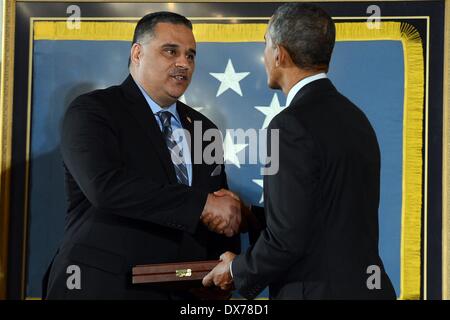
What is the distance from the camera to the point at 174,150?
8.57ft

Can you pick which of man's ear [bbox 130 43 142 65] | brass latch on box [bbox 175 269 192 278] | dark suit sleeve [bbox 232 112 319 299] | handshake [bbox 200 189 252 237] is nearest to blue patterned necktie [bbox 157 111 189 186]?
handshake [bbox 200 189 252 237]

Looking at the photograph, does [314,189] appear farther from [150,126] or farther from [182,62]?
[182,62]

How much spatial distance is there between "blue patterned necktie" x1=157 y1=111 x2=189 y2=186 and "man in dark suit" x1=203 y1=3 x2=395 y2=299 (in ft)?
1.87

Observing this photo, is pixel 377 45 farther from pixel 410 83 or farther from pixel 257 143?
pixel 257 143

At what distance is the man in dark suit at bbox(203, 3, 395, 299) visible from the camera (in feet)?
6.36

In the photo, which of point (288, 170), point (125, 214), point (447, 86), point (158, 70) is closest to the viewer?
point (288, 170)

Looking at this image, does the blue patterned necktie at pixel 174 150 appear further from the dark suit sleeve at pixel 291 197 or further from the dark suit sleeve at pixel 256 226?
the dark suit sleeve at pixel 291 197

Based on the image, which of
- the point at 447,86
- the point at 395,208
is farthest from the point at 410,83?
the point at 395,208

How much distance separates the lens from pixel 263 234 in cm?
207

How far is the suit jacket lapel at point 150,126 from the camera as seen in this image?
250cm

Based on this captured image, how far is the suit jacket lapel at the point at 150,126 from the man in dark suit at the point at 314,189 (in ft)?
1.74

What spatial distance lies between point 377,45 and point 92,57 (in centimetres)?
124

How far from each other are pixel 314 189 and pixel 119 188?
734 mm
